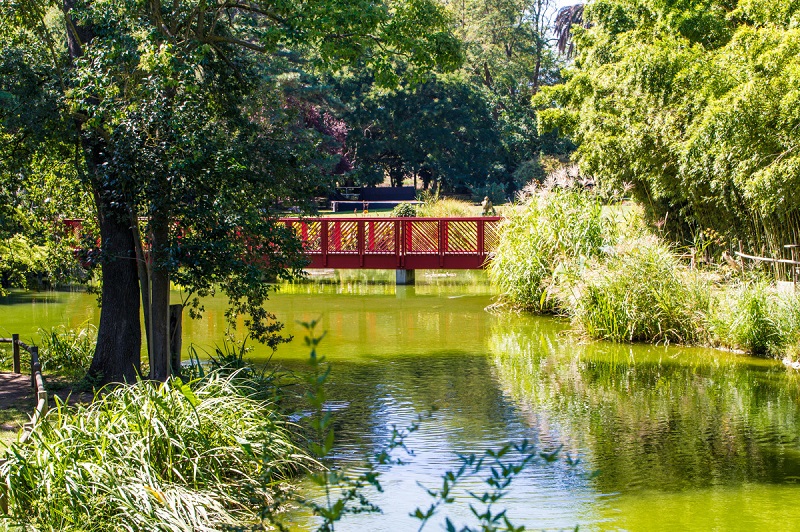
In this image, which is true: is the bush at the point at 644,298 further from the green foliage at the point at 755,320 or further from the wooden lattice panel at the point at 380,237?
the wooden lattice panel at the point at 380,237

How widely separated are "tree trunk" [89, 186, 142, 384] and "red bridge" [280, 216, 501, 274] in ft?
35.4

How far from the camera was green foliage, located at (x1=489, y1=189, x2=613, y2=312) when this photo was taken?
15867mm

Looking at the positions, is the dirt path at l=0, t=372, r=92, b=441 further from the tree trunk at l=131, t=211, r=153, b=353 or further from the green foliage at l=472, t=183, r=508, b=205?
the green foliage at l=472, t=183, r=508, b=205

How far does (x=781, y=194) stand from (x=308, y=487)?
7793mm

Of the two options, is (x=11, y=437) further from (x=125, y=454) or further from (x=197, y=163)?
(x=197, y=163)

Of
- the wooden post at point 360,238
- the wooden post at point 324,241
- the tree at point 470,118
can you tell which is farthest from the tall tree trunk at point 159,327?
the tree at point 470,118

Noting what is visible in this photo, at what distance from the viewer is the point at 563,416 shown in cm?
973

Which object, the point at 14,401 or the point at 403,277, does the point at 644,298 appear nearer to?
the point at 14,401

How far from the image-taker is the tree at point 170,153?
8.84 meters

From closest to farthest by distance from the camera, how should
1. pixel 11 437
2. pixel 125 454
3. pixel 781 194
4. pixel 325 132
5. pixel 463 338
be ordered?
pixel 125 454 → pixel 11 437 → pixel 781 194 → pixel 463 338 → pixel 325 132

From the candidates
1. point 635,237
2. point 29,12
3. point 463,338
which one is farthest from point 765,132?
point 29,12

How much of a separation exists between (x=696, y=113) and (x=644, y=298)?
363 cm

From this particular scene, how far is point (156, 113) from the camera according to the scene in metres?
8.80

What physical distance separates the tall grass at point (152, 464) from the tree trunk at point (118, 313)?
292cm
